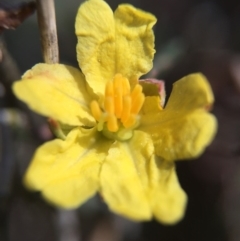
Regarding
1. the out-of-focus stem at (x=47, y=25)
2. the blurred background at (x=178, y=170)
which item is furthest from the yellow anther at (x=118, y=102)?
the blurred background at (x=178, y=170)

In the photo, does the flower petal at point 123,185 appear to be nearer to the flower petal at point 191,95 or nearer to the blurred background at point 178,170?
the flower petal at point 191,95

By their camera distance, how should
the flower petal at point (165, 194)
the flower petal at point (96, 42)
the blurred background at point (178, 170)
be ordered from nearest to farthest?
1. the flower petal at point (165, 194)
2. the flower petal at point (96, 42)
3. the blurred background at point (178, 170)

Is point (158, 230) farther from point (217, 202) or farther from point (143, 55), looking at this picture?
point (143, 55)

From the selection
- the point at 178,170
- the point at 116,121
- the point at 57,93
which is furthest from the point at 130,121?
the point at 178,170

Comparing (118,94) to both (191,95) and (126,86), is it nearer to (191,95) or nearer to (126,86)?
(126,86)

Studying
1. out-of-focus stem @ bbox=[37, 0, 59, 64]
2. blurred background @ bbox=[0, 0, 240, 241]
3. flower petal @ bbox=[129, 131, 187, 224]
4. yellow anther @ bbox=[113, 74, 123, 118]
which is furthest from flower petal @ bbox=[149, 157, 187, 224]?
blurred background @ bbox=[0, 0, 240, 241]
